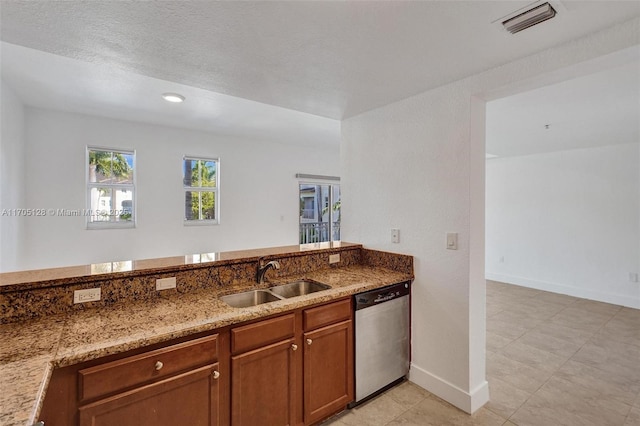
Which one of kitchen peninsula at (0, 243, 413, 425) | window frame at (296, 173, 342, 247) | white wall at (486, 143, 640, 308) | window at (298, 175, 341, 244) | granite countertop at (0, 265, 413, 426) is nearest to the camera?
granite countertop at (0, 265, 413, 426)

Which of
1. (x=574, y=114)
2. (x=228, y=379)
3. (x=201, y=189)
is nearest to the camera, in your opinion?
(x=228, y=379)

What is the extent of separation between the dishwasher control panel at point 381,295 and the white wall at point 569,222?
4.24 meters

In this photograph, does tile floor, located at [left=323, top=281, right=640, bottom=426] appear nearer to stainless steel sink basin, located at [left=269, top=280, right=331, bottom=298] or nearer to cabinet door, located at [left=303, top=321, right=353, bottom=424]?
cabinet door, located at [left=303, top=321, right=353, bottom=424]

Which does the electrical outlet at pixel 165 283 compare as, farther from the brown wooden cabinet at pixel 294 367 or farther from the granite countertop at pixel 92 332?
the brown wooden cabinet at pixel 294 367

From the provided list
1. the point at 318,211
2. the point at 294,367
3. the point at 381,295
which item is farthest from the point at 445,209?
the point at 318,211

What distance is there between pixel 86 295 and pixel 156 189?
3.50 meters

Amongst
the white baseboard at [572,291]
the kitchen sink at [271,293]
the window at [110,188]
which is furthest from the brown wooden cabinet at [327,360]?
the white baseboard at [572,291]

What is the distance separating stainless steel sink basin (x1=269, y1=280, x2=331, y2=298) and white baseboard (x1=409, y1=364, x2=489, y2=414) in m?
1.10

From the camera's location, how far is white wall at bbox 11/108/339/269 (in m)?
4.03

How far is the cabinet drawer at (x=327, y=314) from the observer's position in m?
1.91

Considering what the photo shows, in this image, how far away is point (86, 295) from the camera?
1.68 m

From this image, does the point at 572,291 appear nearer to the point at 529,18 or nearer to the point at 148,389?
the point at 529,18

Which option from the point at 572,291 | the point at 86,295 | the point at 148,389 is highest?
the point at 86,295

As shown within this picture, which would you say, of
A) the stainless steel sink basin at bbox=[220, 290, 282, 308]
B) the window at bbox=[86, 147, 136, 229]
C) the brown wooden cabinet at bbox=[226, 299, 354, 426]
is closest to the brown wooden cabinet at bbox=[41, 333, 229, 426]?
the brown wooden cabinet at bbox=[226, 299, 354, 426]
